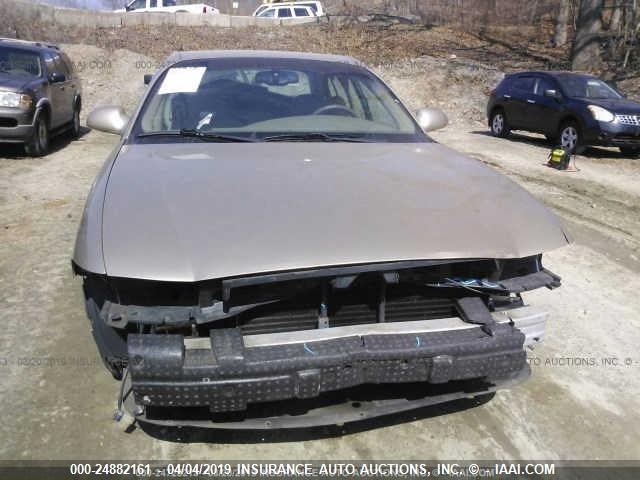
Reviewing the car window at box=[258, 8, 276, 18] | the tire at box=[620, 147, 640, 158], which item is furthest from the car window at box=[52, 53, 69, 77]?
the car window at box=[258, 8, 276, 18]

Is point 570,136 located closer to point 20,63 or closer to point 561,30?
point 20,63

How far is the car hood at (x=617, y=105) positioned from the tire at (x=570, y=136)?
526 millimetres

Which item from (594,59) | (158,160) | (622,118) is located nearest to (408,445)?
(158,160)

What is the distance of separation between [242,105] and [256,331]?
176 cm

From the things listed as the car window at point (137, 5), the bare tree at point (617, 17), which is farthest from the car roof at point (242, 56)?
the car window at point (137, 5)

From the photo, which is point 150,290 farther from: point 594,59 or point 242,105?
point 594,59

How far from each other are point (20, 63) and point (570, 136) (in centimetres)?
1015

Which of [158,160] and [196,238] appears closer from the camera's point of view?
[196,238]

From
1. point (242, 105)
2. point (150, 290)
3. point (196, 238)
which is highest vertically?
point (242, 105)

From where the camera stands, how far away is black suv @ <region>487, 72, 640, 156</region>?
34.4 feet

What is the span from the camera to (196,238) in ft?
7.09

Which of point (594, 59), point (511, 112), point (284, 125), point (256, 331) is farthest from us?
point (594, 59)

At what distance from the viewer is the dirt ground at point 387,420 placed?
249cm

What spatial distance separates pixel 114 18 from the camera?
2366 centimetres
